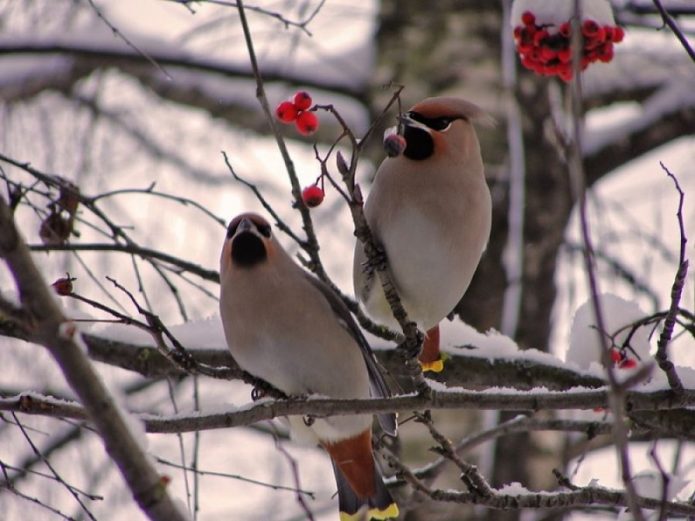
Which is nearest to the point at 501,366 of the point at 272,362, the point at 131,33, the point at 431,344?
the point at 431,344

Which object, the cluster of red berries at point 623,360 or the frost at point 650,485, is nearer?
the frost at point 650,485

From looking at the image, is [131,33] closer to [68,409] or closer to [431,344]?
[431,344]

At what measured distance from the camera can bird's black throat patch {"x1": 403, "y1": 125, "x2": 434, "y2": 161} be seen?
294 centimetres

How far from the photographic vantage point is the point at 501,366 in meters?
3.09

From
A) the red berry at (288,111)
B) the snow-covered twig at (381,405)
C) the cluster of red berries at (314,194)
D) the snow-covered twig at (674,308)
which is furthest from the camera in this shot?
the red berry at (288,111)

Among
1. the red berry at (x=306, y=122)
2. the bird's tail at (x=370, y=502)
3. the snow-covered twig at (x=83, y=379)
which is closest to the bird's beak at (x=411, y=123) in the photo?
the red berry at (x=306, y=122)

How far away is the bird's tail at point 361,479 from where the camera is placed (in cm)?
300

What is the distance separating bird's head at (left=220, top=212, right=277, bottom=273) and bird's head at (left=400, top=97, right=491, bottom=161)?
44cm

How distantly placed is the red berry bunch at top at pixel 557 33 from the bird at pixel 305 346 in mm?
803

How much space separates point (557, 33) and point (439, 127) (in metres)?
0.39

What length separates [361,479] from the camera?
3031mm

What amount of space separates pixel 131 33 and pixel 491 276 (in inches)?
A: 74.7

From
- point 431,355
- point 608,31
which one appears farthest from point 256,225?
point 608,31

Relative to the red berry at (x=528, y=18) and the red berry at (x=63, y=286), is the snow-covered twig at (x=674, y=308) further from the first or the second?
the red berry at (x=63, y=286)
